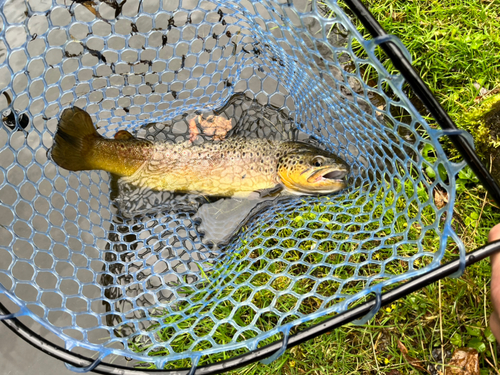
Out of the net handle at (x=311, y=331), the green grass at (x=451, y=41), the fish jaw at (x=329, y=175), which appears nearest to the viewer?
the net handle at (x=311, y=331)

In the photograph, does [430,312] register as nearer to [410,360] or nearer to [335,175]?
[410,360]

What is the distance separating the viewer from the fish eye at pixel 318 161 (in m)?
→ 2.92

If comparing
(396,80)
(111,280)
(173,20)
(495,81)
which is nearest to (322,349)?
(111,280)

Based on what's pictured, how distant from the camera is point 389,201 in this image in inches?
111

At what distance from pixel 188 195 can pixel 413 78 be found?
81.9 inches

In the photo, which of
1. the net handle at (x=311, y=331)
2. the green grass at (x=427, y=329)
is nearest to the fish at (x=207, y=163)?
the green grass at (x=427, y=329)

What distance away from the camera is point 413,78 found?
1.58 m

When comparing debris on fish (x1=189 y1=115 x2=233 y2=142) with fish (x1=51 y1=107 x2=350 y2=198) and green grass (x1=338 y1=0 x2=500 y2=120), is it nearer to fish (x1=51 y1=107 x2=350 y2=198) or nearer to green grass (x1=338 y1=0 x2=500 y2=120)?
fish (x1=51 y1=107 x2=350 y2=198)

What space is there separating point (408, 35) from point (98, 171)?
2.98 metres

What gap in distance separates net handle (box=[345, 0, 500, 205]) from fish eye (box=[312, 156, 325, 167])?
1317 mm

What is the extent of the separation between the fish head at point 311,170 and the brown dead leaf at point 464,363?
4.74 feet

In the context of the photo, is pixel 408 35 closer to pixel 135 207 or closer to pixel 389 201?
pixel 389 201

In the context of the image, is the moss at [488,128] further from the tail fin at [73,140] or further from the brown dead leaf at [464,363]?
the tail fin at [73,140]

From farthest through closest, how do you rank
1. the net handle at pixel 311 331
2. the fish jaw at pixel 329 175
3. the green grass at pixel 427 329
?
the fish jaw at pixel 329 175 < the green grass at pixel 427 329 < the net handle at pixel 311 331
